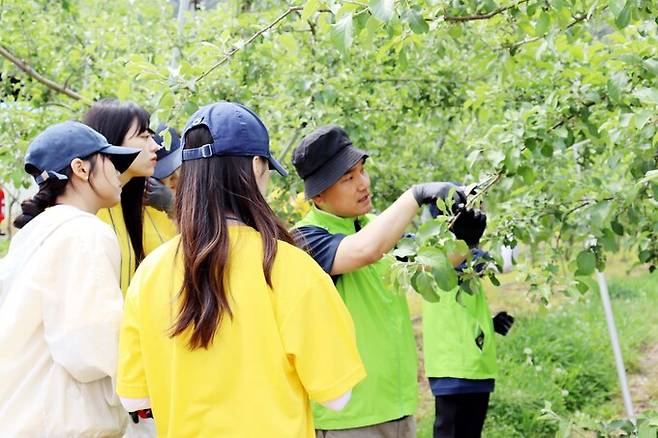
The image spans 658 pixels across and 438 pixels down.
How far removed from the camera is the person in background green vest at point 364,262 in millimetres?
2430

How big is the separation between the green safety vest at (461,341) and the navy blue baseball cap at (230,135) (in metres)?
1.97

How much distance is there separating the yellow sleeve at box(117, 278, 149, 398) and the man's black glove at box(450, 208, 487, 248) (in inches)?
37.3

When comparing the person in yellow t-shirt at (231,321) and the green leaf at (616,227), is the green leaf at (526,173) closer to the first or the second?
the green leaf at (616,227)

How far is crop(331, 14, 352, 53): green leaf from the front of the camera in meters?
1.93

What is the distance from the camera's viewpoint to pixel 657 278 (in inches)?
375

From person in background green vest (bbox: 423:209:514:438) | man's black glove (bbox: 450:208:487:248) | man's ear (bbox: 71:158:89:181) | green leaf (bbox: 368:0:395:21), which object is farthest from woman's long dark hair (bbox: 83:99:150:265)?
person in background green vest (bbox: 423:209:514:438)

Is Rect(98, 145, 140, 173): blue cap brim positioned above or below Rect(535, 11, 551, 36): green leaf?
below

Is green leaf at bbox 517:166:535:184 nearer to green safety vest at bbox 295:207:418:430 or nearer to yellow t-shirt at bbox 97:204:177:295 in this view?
green safety vest at bbox 295:207:418:430

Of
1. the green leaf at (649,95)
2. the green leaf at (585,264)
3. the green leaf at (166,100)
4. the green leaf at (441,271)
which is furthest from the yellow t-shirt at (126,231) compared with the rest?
the green leaf at (649,95)

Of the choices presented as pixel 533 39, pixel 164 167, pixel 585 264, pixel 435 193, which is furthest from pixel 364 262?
pixel 533 39

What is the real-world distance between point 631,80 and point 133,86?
288cm

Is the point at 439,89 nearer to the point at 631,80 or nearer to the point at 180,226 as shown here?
the point at 631,80

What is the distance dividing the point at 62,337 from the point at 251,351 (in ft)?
1.87

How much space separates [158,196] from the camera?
293cm
